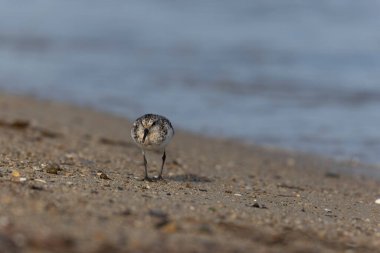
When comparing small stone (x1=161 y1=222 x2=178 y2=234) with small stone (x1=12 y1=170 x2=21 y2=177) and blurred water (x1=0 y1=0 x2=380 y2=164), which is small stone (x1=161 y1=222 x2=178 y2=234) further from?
blurred water (x1=0 y1=0 x2=380 y2=164)

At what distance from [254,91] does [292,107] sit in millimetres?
1543

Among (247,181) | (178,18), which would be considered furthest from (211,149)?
(178,18)

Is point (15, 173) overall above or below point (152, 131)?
below

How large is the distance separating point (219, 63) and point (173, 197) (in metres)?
12.3

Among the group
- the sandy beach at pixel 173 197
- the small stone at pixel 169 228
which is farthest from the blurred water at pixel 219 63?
the small stone at pixel 169 228

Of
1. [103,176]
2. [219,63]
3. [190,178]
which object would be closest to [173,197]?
[103,176]

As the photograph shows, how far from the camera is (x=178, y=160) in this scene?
10.5 metres

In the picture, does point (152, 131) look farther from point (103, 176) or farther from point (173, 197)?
point (173, 197)

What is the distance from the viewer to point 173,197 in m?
7.02

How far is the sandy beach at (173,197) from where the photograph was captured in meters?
5.28

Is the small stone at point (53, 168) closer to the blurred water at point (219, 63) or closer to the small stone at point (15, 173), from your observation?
the small stone at point (15, 173)

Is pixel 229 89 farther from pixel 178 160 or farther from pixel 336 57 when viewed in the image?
pixel 178 160

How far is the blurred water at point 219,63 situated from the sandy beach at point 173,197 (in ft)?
4.72

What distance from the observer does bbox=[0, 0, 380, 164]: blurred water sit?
528 inches
